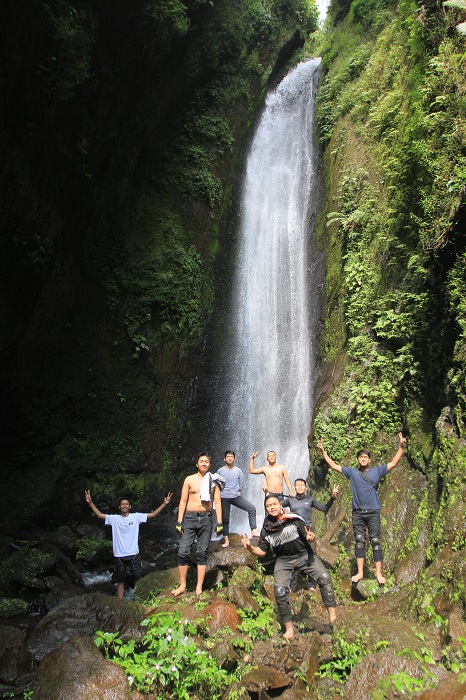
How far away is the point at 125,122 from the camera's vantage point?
11.1m

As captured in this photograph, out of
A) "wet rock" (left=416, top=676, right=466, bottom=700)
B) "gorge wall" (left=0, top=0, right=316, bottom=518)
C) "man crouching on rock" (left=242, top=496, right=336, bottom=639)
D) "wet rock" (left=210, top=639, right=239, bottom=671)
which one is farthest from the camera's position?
"gorge wall" (left=0, top=0, right=316, bottom=518)

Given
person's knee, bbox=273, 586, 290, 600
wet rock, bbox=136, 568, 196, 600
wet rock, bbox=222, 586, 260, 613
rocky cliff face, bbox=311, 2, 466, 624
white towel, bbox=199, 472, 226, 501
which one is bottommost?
wet rock, bbox=136, 568, 196, 600

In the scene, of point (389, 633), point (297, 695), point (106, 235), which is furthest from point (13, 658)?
point (106, 235)

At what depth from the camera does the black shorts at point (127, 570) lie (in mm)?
6793

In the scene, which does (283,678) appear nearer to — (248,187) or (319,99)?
(248,187)

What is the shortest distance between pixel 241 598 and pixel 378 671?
210cm

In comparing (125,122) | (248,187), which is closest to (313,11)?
(248,187)

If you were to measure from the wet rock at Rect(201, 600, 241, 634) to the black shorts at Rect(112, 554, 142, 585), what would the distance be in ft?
6.72

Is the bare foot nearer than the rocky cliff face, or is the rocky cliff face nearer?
the rocky cliff face

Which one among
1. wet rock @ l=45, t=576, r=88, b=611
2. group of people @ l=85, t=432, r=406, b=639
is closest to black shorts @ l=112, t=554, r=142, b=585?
group of people @ l=85, t=432, r=406, b=639

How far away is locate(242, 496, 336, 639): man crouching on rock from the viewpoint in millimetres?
4785

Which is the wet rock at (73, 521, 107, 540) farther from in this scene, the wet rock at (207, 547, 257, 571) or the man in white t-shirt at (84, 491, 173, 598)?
the wet rock at (207, 547, 257, 571)

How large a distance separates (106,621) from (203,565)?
4.28 feet

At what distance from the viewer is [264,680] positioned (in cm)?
405
